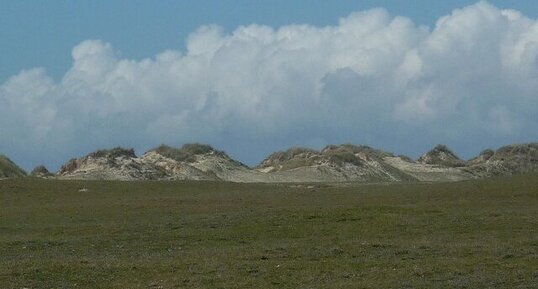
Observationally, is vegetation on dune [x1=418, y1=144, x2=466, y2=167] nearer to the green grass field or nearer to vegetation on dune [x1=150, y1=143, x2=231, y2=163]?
vegetation on dune [x1=150, y1=143, x2=231, y2=163]

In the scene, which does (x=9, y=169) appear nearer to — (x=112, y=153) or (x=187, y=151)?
(x=112, y=153)

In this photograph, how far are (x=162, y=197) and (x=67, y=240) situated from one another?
29.9 m

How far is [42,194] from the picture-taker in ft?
224

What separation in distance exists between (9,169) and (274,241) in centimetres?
7559

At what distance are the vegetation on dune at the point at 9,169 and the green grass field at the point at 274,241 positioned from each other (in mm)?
38968

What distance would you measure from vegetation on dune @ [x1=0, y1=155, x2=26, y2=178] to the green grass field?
3897 centimetres

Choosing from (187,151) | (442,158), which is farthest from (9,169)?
(442,158)

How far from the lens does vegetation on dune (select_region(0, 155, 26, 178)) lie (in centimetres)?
10328

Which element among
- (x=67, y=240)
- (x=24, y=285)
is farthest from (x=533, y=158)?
(x=24, y=285)

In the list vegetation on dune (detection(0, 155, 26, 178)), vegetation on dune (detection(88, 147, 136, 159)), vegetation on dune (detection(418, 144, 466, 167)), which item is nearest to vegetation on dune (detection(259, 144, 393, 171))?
vegetation on dune (detection(418, 144, 466, 167))

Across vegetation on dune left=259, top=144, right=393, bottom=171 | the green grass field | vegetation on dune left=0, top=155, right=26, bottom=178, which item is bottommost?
the green grass field

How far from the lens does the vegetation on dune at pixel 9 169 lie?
339 feet

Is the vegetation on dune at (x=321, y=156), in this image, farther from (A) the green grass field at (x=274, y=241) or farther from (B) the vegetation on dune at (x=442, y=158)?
(A) the green grass field at (x=274, y=241)

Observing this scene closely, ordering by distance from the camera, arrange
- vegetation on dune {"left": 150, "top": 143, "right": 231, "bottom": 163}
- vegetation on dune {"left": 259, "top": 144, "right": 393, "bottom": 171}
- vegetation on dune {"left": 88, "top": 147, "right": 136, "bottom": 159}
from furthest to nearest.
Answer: vegetation on dune {"left": 259, "top": 144, "right": 393, "bottom": 171}, vegetation on dune {"left": 150, "top": 143, "right": 231, "bottom": 163}, vegetation on dune {"left": 88, "top": 147, "right": 136, "bottom": 159}
